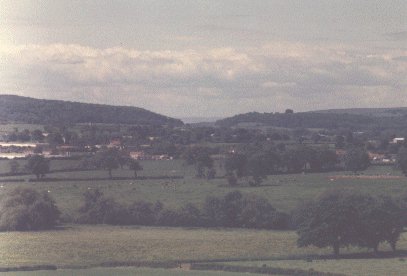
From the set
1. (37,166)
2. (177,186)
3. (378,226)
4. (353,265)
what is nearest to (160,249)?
(353,265)

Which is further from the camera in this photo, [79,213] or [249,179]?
[249,179]

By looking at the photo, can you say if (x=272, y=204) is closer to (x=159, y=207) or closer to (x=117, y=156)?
(x=159, y=207)

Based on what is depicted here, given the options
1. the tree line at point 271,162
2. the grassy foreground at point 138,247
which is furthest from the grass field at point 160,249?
the tree line at point 271,162

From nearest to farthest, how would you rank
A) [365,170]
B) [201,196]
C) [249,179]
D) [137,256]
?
Answer: 1. [137,256]
2. [201,196]
3. [249,179]
4. [365,170]

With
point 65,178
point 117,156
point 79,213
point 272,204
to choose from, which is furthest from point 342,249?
point 117,156

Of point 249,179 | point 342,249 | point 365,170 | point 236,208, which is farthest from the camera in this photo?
point 365,170

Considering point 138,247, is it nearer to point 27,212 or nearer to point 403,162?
point 27,212
